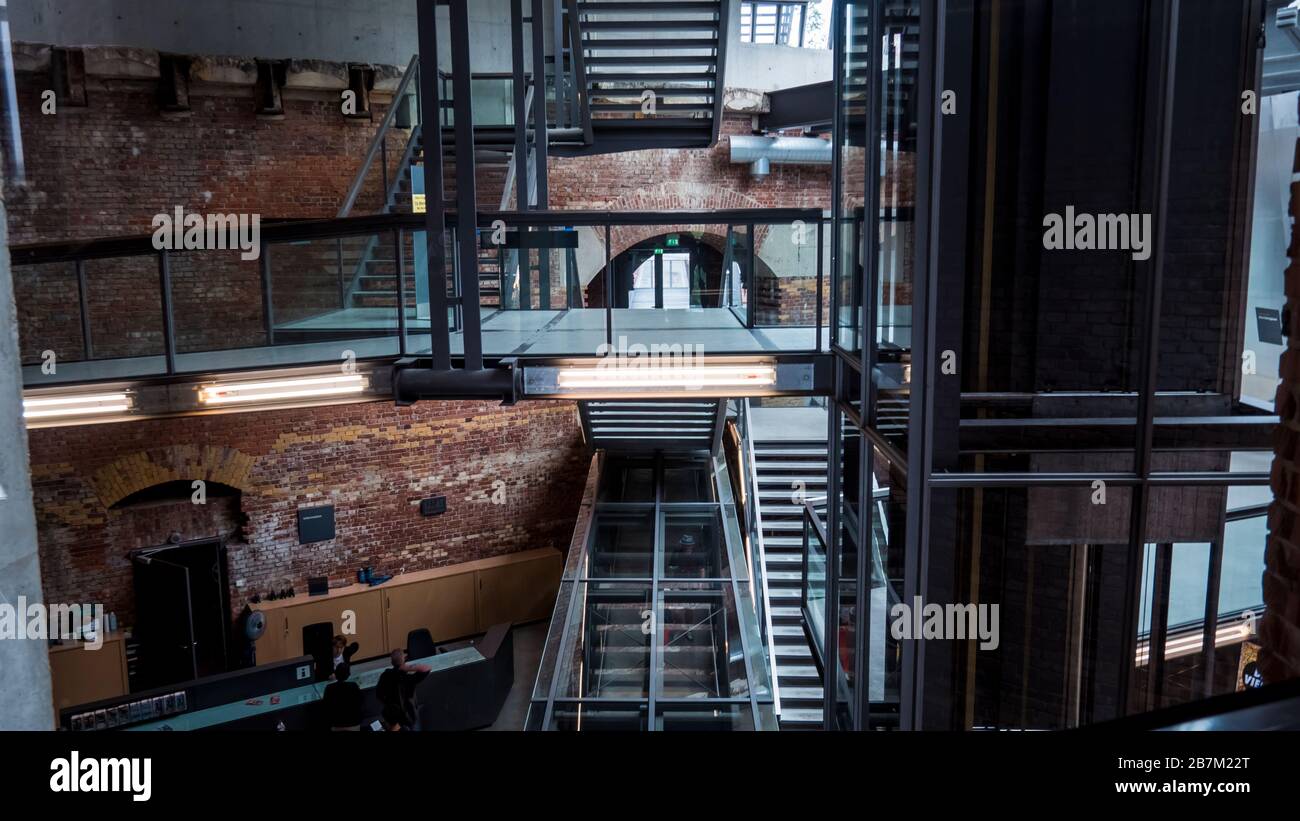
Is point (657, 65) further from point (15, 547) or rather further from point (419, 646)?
point (15, 547)

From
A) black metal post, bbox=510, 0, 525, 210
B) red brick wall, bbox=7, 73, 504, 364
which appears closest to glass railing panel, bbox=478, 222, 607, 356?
black metal post, bbox=510, 0, 525, 210

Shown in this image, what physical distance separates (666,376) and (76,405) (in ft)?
13.1

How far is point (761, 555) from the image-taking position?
961cm

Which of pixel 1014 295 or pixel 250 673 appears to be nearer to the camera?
pixel 1014 295

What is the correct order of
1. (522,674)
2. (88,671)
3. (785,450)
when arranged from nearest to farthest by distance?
(88,671)
(522,674)
(785,450)

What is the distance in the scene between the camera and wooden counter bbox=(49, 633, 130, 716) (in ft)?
30.9

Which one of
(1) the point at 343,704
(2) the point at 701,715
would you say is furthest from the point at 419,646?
(2) the point at 701,715

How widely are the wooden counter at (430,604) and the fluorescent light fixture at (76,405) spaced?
4.83 metres

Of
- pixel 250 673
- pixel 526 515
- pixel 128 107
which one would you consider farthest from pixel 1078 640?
pixel 128 107

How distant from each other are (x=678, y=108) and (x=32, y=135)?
6802mm

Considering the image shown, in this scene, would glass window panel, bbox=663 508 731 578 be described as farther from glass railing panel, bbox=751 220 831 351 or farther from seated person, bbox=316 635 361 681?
seated person, bbox=316 635 361 681

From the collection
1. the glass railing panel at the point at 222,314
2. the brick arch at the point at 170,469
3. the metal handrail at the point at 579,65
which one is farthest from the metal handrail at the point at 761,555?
the brick arch at the point at 170,469
